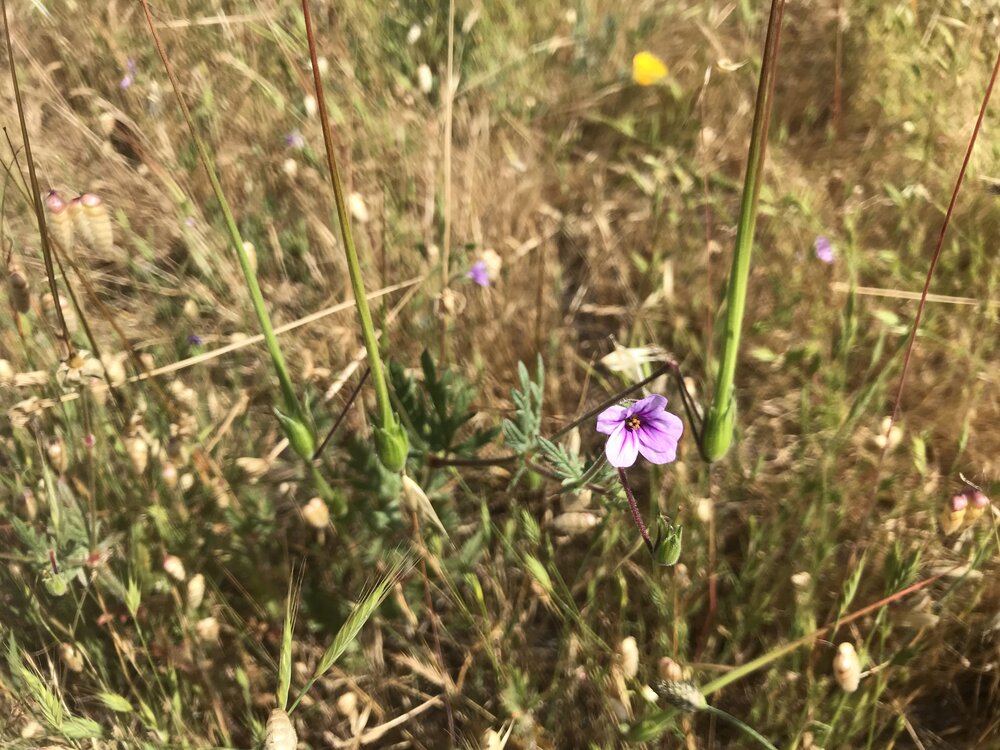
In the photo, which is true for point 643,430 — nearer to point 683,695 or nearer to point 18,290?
point 683,695

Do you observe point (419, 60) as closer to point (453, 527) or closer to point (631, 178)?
point (631, 178)

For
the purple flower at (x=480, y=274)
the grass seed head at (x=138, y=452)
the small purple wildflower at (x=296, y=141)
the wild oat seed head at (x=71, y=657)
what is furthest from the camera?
the small purple wildflower at (x=296, y=141)

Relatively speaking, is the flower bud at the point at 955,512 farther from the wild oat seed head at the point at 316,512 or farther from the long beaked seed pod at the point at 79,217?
the long beaked seed pod at the point at 79,217

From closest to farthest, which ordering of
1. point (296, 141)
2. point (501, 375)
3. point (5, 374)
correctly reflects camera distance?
point (5, 374)
point (501, 375)
point (296, 141)

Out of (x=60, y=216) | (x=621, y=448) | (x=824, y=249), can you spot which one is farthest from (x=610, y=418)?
(x=824, y=249)

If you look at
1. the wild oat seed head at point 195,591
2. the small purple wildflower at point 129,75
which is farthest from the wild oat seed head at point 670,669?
the small purple wildflower at point 129,75

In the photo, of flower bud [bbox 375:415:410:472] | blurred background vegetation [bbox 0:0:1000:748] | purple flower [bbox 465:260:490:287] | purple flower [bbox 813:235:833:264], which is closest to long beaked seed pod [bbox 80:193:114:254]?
blurred background vegetation [bbox 0:0:1000:748]

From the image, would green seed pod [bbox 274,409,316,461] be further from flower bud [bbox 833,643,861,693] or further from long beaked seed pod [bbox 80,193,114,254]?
flower bud [bbox 833,643,861,693]
